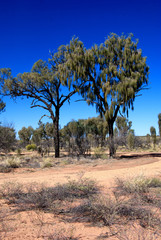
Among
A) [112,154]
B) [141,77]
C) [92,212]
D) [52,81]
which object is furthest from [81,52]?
[92,212]

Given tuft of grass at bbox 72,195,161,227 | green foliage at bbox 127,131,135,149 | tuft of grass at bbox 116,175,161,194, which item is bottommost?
tuft of grass at bbox 72,195,161,227

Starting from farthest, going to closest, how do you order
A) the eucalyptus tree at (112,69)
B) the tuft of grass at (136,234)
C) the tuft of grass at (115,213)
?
1. the eucalyptus tree at (112,69)
2. the tuft of grass at (115,213)
3. the tuft of grass at (136,234)

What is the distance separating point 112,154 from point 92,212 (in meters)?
15.9

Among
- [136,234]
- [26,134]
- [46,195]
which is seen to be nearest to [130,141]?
[26,134]

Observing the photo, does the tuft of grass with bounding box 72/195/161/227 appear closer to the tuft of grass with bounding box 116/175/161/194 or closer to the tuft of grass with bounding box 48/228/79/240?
the tuft of grass with bounding box 48/228/79/240

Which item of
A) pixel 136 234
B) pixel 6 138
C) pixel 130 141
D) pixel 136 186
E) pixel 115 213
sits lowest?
pixel 136 234

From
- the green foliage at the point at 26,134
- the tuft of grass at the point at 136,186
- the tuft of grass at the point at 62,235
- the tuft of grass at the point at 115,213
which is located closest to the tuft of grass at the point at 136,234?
the tuft of grass at the point at 115,213

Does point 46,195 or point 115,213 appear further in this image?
point 46,195

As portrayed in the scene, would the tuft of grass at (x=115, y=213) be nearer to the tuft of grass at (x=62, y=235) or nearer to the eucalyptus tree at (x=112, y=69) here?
the tuft of grass at (x=62, y=235)

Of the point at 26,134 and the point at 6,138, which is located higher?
the point at 26,134

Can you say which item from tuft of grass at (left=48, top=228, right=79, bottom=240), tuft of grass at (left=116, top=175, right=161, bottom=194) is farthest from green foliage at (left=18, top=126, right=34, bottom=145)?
tuft of grass at (left=48, top=228, right=79, bottom=240)

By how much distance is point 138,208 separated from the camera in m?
5.18

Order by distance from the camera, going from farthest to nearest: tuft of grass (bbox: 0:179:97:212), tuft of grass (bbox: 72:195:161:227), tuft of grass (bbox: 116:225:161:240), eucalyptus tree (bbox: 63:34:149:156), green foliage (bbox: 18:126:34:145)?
green foliage (bbox: 18:126:34:145), eucalyptus tree (bbox: 63:34:149:156), tuft of grass (bbox: 0:179:97:212), tuft of grass (bbox: 72:195:161:227), tuft of grass (bbox: 116:225:161:240)

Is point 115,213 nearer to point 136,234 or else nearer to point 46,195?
point 136,234
